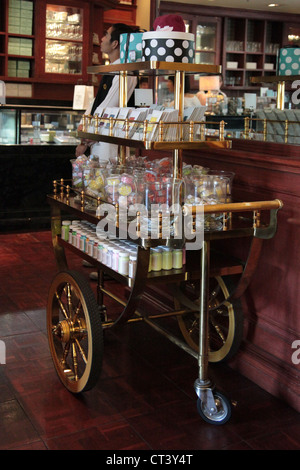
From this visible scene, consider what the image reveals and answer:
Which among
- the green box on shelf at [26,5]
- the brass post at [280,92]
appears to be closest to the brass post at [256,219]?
the brass post at [280,92]

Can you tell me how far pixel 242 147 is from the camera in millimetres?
3098

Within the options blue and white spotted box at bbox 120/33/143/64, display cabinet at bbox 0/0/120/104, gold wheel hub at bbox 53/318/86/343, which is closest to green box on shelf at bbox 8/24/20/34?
display cabinet at bbox 0/0/120/104

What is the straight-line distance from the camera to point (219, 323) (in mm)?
3211

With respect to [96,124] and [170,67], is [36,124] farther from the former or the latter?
[170,67]

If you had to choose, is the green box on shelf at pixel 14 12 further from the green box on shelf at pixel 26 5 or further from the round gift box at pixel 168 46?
the round gift box at pixel 168 46

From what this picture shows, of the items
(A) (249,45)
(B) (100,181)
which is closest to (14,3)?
(A) (249,45)

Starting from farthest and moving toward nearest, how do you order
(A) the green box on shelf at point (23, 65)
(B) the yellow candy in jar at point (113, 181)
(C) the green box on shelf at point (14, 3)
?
(A) the green box on shelf at point (23, 65) → (C) the green box on shelf at point (14, 3) → (B) the yellow candy in jar at point (113, 181)

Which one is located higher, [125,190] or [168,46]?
[168,46]

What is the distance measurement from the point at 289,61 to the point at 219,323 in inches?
68.4

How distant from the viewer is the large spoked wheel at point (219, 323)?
2865 mm

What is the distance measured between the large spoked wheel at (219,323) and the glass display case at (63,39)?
5.07 meters
